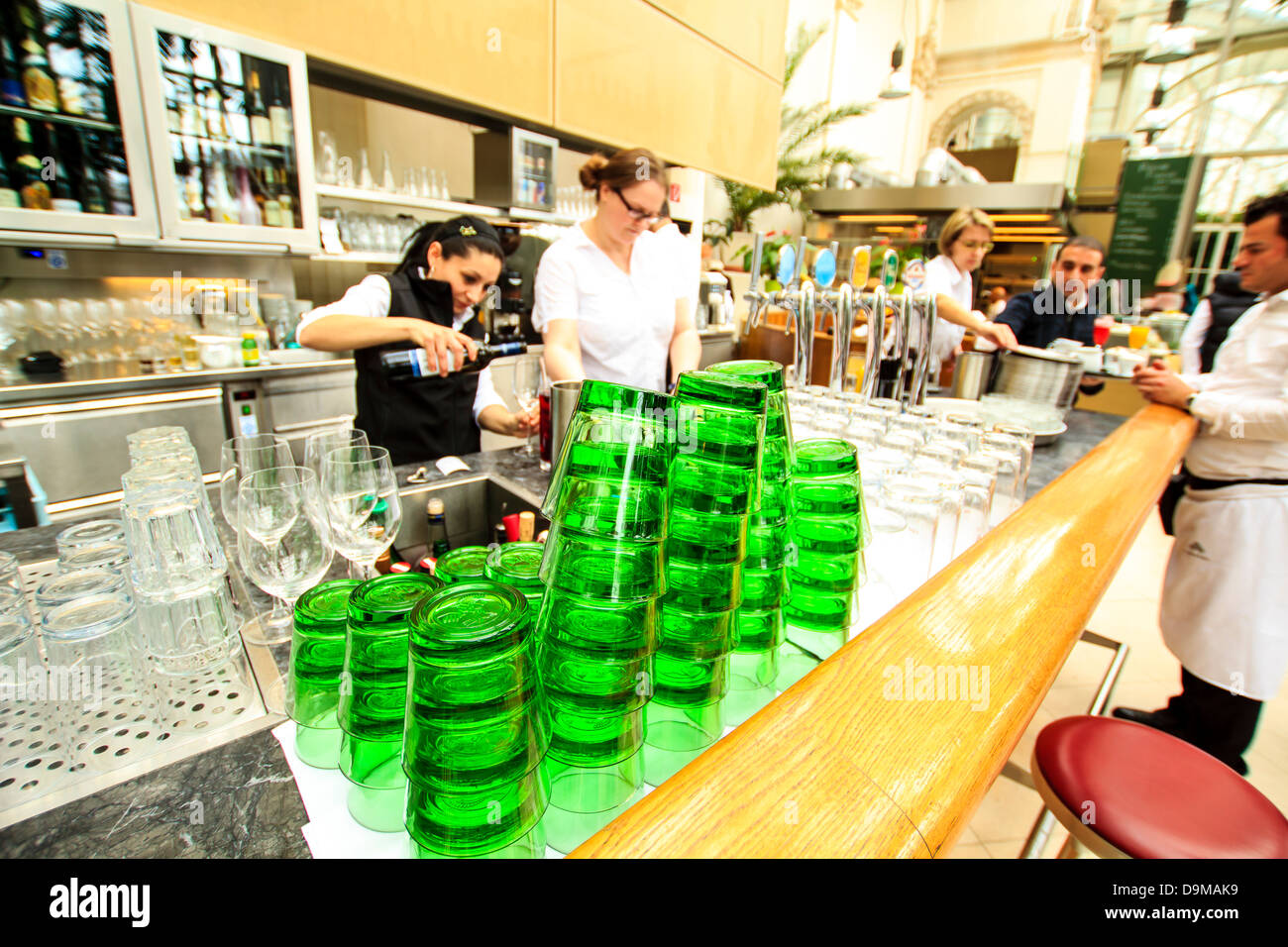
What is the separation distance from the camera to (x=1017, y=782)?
2029 millimetres

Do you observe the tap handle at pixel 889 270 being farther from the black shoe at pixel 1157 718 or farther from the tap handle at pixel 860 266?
the black shoe at pixel 1157 718

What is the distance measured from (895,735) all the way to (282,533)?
739mm

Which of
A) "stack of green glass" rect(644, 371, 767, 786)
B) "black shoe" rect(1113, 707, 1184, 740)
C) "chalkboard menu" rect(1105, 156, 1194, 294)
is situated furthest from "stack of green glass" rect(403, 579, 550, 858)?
"chalkboard menu" rect(1105, 156, 1194, 294)

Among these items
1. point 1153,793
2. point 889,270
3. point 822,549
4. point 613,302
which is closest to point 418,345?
point 613,302

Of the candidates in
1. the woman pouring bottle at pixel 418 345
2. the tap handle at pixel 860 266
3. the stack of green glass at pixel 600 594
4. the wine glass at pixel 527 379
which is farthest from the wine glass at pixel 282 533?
the tap handle at pixel 860 266

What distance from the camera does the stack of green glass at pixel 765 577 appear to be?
2.21ft

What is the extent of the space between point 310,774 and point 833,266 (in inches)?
65.3

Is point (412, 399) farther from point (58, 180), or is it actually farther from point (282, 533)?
point (58, 180)

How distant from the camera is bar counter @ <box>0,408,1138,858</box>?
45 cm

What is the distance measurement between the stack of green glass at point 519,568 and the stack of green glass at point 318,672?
0.13 meters

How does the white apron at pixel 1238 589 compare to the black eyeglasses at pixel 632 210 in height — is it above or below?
below
